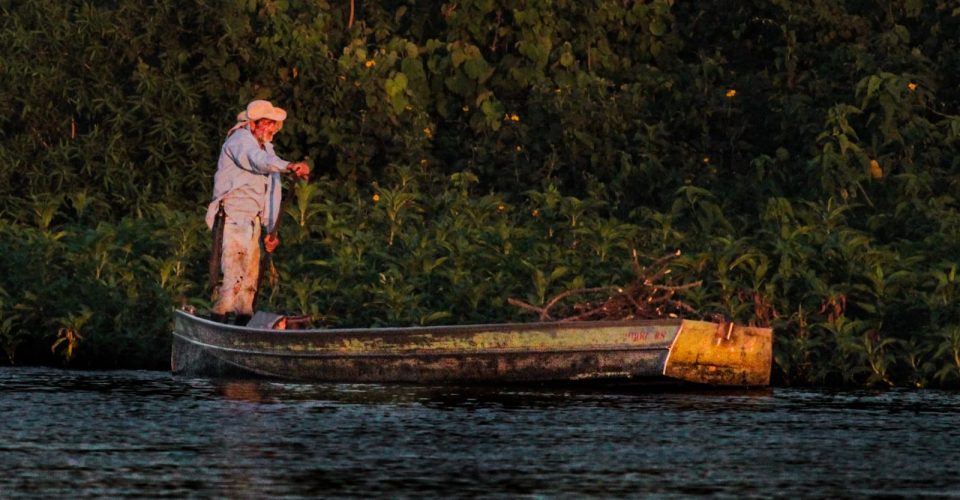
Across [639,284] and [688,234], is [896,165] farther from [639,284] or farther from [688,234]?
[639,284]

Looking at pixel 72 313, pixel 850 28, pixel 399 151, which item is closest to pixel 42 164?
pixel 399 151

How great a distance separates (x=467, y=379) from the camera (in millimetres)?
15336

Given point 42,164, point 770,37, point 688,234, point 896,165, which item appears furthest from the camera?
point 770,37

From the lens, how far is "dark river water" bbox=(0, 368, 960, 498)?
34.4ft

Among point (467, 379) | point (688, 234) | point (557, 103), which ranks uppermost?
point (557, 103)

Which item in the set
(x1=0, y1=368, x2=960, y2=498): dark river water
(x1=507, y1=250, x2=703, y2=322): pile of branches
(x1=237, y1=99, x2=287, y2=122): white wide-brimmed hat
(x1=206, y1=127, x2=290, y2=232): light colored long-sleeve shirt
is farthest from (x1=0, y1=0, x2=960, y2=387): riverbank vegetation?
(x1=0, y1=368, x2=960, y2=498): dark river water

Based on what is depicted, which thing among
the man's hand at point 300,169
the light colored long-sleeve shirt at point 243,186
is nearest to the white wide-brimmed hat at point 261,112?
the light colored long-sleeve shirt at point 243,186

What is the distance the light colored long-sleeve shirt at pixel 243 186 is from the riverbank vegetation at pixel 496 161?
1178mm

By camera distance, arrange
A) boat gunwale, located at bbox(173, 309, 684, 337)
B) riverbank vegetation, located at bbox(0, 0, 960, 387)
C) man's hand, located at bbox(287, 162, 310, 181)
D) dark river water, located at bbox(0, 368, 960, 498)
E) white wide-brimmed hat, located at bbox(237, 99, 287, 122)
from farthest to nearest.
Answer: riverbank vegetation, located at bbox(0, 0, 960, 387) → white wide-brimmed hat, located at bbox(237, 99, 287, 122) → man's hand, located at bbox(287, 162, 310, 181) → boat gunwale, located at bbox(173, 309, 684, 337) → dark river water, located at bbox(0, 368, 960, 498)

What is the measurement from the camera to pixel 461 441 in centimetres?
1225

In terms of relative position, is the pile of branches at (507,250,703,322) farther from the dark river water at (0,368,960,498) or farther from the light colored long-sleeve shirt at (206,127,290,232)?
the light colored long-sleeve shirt at (206,127,290,232)

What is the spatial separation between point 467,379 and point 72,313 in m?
4.50

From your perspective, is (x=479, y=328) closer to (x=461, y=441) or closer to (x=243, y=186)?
(x=243, y=186)

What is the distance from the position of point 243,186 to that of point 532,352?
112 inches
